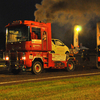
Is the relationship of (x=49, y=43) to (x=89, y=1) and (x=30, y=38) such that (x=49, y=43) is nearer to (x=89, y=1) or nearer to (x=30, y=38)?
(x=30, y=38)

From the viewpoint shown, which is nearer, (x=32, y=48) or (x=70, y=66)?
(x=32, y=48)

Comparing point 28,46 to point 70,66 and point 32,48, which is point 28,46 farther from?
point 70,66

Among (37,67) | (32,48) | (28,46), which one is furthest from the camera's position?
(37,67)

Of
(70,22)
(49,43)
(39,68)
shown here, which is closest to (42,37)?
(49,43)

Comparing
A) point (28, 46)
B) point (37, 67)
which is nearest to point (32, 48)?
point (28, 46)

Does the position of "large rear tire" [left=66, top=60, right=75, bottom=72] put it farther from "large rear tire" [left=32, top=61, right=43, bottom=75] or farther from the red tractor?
"large rear tire" [left=32, top=61, right=43, bottom=75]

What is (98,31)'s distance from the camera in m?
60.1

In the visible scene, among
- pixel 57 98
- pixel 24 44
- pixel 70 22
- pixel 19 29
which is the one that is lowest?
pixel 57 98

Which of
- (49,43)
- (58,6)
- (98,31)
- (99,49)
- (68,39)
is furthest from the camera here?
(98,31)

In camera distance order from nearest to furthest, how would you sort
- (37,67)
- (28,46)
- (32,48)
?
(28,46)
(32,48)
(37,67)

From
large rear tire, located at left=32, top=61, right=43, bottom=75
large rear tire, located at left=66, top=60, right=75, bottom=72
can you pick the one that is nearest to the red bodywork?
large rear tire, located at left=32, top=61, right=43, bottom=75

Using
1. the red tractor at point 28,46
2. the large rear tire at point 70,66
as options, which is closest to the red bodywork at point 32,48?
the red tractor at point 28,46

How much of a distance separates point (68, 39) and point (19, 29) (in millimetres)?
40548

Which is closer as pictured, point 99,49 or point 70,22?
point 99,49
